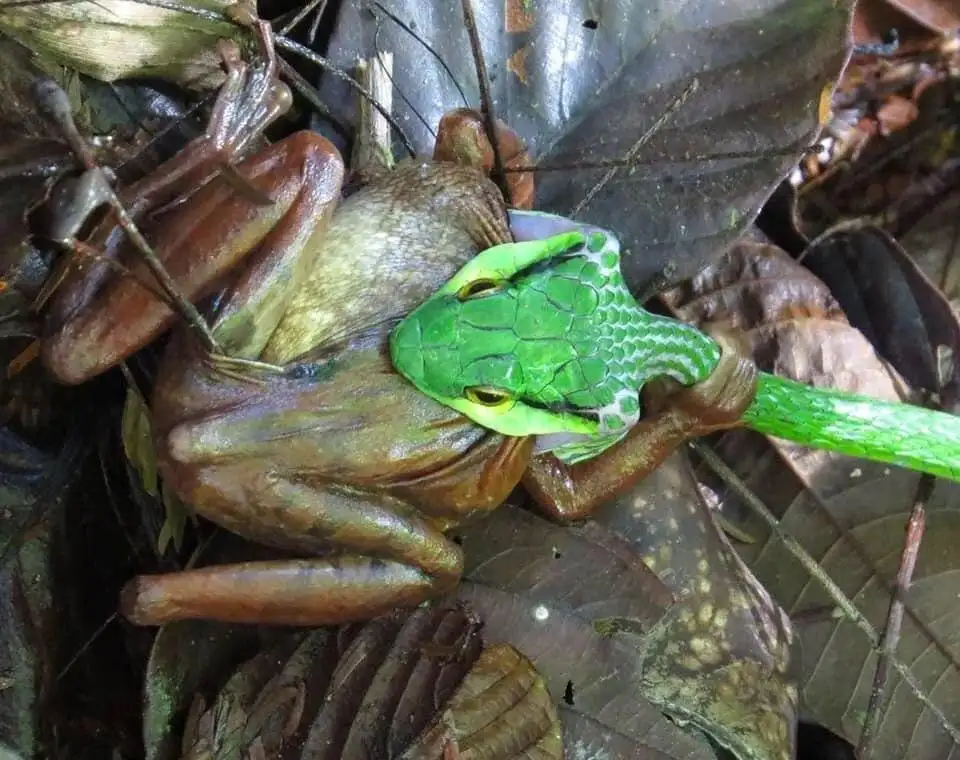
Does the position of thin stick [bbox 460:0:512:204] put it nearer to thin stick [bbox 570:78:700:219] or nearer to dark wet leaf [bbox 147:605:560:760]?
thin stick [bbox 570:78:700:219]

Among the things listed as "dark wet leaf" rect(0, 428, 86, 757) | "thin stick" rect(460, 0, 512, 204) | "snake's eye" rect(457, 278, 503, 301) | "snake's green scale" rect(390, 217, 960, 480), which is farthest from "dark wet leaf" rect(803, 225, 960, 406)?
"dark wet leaf" rect(0, 428, 86, 757)

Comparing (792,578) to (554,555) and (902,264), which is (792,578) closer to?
(554,555)

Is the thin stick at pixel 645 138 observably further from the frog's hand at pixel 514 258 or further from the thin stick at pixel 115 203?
the thin stick at pixel 115 203

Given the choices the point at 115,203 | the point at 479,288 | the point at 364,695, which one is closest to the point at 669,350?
the point at 479,288

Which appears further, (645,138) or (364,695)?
(645,138)

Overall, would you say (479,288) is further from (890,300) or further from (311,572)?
(890,300)

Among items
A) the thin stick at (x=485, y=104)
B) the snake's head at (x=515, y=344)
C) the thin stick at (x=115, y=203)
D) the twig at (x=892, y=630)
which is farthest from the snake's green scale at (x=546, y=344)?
the twig at (x=892, y=630)
